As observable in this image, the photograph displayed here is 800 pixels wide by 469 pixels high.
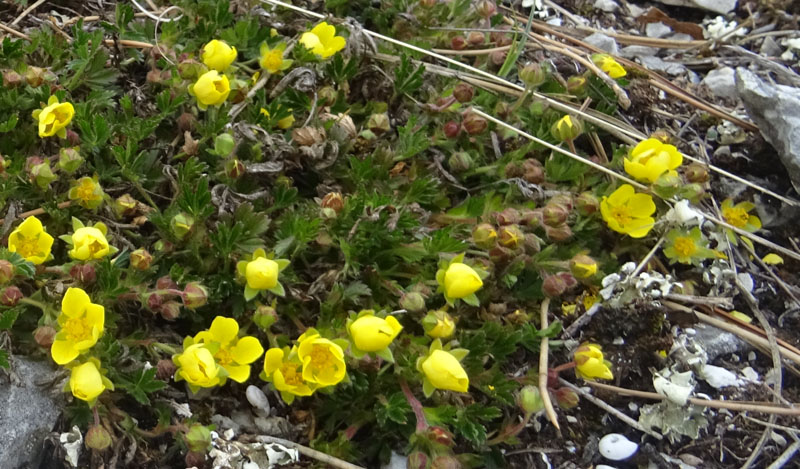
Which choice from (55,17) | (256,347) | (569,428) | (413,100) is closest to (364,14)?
(413,100)

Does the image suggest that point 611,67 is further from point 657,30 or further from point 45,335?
point 45,335

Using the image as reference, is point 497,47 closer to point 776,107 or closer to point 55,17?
point 776,107

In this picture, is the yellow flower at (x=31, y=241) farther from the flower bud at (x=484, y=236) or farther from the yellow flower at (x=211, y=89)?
the flower bud at (x=484, y=236)

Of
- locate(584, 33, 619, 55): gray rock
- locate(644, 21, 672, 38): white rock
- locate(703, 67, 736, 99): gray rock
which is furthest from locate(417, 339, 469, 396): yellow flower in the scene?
locate(644, 21, 672, 38): white rock

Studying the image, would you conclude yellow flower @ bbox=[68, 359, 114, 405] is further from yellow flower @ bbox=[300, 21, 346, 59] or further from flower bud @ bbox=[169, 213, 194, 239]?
yellow flower @ bbox=[300, 21, 346, 59]

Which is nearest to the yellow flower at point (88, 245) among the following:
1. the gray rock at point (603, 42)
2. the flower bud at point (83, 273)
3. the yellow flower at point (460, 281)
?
the flower bud at point (83, 273)
